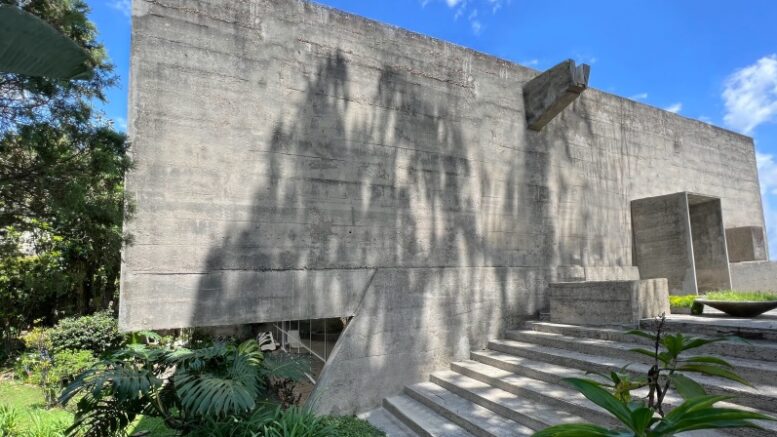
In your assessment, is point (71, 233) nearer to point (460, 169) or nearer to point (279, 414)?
point (279, 414)

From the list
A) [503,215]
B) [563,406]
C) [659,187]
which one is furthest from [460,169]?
[659,187]

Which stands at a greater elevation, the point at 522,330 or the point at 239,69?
the point at 239,69

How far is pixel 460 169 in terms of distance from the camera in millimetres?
5945

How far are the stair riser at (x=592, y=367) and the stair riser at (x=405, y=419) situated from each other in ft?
5.32

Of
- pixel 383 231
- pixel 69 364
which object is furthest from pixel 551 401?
pixel 69 364

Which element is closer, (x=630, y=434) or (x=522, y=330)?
(x=630, y=434)

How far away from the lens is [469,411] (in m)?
4.17

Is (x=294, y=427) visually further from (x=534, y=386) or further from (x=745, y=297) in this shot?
(x=745, y=297)

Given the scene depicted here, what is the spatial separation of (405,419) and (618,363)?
2166 millimetres

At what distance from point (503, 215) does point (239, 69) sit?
3979mm

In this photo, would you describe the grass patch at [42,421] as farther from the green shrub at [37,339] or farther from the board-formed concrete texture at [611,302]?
the board-formed concrete texture at [611,302]

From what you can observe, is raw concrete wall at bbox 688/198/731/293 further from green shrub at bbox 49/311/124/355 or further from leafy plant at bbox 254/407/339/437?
green shrub at bbox 49/311/124/355

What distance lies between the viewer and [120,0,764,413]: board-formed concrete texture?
436 centimetres

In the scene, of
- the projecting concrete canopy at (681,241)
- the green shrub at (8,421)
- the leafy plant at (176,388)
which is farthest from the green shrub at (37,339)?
the projecting concrete canopy at (681,241)
